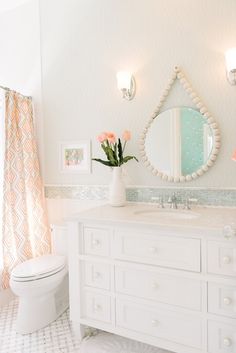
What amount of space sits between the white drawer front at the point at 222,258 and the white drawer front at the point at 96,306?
2.41 feet

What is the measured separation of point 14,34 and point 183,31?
174 centimetres

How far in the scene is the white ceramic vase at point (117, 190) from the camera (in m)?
2.27

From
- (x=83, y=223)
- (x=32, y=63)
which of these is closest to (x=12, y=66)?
(x=32, y=63)

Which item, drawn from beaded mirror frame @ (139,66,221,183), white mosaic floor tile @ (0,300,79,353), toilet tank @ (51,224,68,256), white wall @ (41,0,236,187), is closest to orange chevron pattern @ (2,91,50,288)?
white wall @ (41,0,236,187)

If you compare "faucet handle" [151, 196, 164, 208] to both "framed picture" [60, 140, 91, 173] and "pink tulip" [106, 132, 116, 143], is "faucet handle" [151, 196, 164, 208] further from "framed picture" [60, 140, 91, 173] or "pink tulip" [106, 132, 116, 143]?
"framed picture" [60, 140, 91, 173]

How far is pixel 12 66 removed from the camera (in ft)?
9.56

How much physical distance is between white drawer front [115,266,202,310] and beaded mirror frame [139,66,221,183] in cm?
80

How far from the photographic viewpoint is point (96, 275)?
75.5 inches

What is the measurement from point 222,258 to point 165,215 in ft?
2.11

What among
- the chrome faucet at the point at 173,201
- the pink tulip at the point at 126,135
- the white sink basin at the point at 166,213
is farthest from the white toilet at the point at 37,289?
the pink tulip at the point at 126,135

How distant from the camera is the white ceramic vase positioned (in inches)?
89.4

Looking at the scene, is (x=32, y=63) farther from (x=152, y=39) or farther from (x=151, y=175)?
(x=151, y=175)

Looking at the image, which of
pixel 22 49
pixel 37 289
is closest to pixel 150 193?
pixel 37 289

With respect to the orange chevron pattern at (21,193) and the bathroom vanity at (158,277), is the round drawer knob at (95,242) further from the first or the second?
the orange chevron pattern at (21,193)
